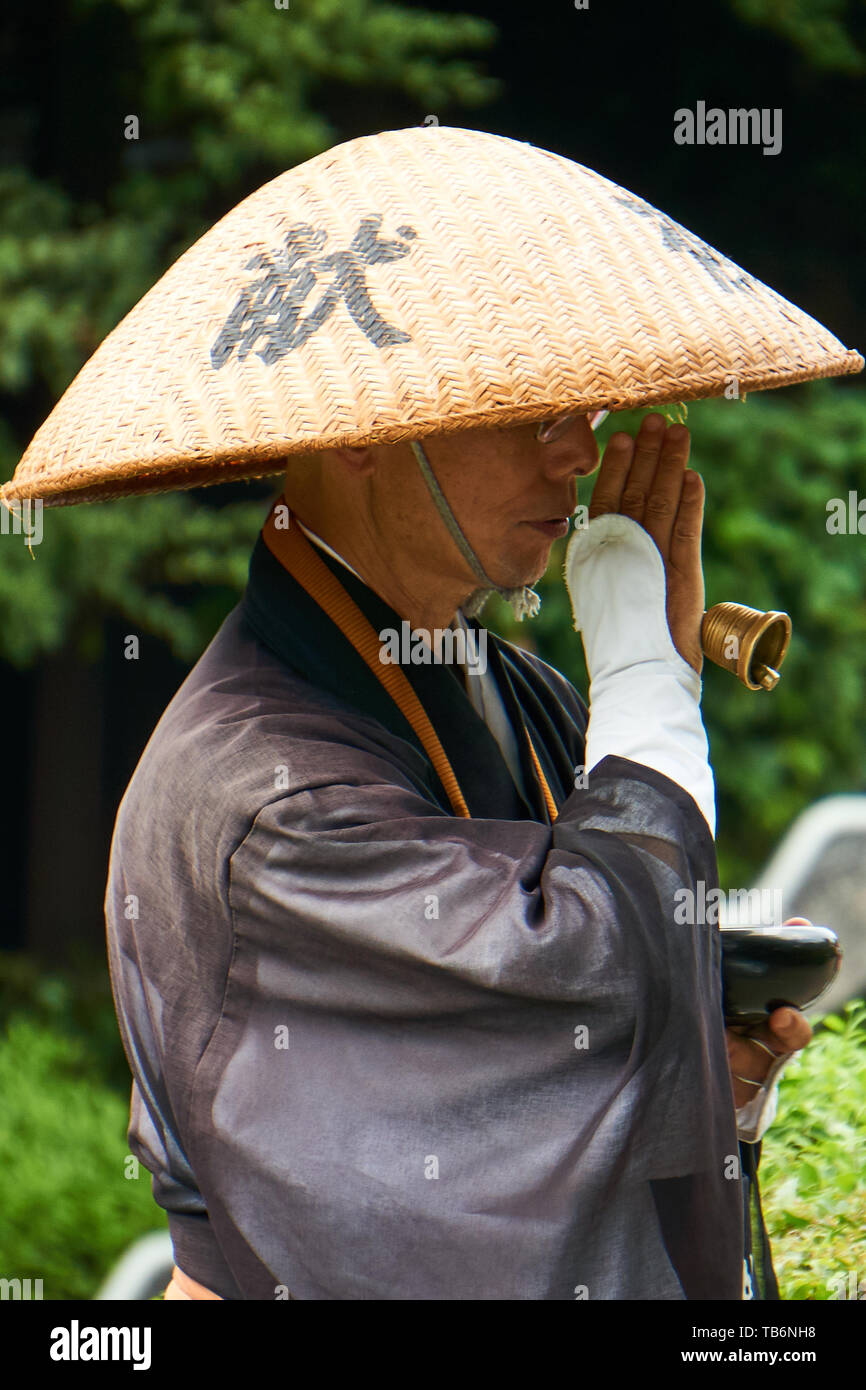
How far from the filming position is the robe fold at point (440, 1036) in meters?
1.46

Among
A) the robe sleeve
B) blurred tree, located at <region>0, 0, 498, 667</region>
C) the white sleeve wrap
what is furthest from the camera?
blurred tree, located at <region>0, 0, 498, 667</region>

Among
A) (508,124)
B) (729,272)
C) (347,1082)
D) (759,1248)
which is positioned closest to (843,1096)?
(759,1248)

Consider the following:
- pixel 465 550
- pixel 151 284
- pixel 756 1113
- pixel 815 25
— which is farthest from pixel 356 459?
pixel 815 25

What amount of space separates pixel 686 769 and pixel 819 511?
5159 millimetres

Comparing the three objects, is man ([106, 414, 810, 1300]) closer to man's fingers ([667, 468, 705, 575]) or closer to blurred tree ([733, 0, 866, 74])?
man's fingers ([667, 468, 705, 575])

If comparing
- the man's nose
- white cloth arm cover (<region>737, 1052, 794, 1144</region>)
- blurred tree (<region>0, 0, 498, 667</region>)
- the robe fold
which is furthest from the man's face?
blurred tree (<region>0, 0, 498, 667</region>)

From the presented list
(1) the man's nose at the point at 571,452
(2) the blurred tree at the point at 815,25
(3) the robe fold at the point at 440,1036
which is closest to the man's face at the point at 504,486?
(1) the man's nose at the point at 571,452

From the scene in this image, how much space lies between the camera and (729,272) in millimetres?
1771

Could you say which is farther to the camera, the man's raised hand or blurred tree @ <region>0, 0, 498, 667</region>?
blurred tree @ <region>0, 0, 498, 667</region>

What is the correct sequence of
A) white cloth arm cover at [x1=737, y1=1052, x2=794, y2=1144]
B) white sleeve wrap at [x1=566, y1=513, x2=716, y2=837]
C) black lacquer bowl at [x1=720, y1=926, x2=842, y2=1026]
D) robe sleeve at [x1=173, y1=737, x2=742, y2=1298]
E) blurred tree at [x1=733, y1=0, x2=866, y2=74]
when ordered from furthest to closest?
blurred tree at [x1=733, y1=0, x2=866, y2=74], white cloth arm cover at [x1=737, y1=1052, x2=794, y2=1144], black lacquer bowl at [x1=720, y1=926, x2=842, y2=1026], white sleeve wrap at [x1=566, y1=513, x2=716, y2=837], robe sleeve at [x1=173, y1=737, x2=742, y2=1298]

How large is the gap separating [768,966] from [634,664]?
487mm

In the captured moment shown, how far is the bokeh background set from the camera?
5.18m

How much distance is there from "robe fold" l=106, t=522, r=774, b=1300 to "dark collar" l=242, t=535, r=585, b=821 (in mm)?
153

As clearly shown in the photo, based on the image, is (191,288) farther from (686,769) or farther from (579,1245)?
(579,1245)
